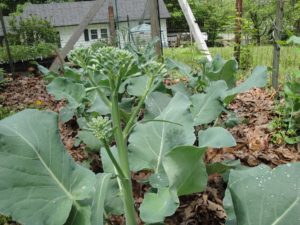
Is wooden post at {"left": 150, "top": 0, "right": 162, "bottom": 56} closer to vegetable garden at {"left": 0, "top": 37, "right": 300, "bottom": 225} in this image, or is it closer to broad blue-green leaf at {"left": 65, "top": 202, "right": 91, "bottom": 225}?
vegetable garden at {"left": 0, "top": 37, "right": 300, "bottom": 225}

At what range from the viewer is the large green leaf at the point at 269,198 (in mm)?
1063

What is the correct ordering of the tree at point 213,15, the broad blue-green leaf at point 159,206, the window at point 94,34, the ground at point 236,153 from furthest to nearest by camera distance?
1. the window at point 94,34
2. the tree at point 213,15
3. the ground at point 236,153
4. the broad blue-green leaf at point 159,206

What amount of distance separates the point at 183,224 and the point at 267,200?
66 centimetres

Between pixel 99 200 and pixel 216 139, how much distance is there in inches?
17.7

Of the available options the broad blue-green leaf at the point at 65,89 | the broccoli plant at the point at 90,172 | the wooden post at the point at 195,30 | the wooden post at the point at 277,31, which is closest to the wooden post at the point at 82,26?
the wooden post at the point at 195,30

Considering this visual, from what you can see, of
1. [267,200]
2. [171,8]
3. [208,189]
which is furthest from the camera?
[171,8]

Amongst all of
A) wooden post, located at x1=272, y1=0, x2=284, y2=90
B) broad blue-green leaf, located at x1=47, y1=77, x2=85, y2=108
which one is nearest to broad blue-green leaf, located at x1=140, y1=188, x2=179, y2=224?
broad blue-green leaf, located at x1=47, y1=77, x2=85, y2=108

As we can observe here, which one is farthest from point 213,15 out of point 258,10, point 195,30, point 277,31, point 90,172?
point 90,172

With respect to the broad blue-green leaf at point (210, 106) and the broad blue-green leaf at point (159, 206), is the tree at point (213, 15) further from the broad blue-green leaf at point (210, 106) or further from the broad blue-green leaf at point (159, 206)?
the broad blue-green leaf at point (159, 206)

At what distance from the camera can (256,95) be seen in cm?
401

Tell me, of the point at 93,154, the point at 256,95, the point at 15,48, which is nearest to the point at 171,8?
the point at 15,48

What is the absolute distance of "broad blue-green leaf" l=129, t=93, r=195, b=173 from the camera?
4.89ft

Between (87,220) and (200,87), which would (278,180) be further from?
(200,87)

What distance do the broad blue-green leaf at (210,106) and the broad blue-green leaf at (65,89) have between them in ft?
2.57
